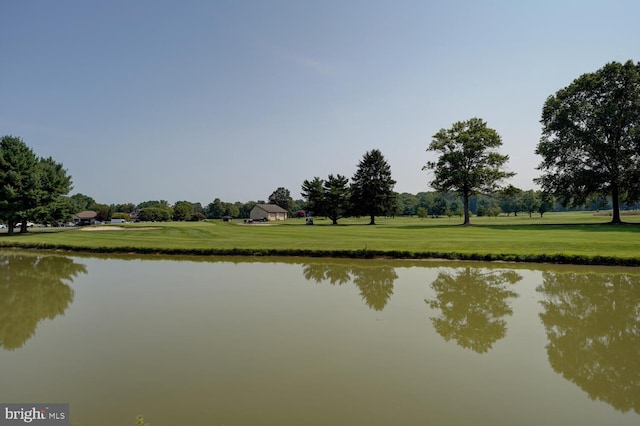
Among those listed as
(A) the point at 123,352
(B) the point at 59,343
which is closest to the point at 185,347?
(A) the point at 123,352

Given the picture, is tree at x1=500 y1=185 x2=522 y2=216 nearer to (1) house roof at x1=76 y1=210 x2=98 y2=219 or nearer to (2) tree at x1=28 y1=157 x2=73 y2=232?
(2) tree at x1=28 y1=157 x2=73 y2=232

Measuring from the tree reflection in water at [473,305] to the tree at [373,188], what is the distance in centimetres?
4411

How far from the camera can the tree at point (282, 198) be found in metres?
134

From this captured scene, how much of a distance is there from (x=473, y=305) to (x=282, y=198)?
429 feet

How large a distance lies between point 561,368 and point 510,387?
5.12 feet

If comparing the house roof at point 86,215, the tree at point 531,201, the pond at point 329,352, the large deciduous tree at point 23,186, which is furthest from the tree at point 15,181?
the tree at point 531,201

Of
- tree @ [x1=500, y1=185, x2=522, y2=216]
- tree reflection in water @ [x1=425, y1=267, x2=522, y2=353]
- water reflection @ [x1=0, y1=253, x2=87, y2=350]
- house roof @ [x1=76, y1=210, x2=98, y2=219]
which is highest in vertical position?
tree @ [x1=500, y1=185, x2=522, y2=216]

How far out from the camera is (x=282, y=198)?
140250 mm

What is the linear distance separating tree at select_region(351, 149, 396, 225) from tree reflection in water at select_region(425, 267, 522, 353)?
1737 inches

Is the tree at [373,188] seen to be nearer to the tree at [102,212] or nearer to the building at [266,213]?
Result: the building at [266,213]

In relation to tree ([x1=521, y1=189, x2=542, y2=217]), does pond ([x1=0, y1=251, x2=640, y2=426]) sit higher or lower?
lower

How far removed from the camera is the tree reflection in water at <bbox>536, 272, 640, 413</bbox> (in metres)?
5.89

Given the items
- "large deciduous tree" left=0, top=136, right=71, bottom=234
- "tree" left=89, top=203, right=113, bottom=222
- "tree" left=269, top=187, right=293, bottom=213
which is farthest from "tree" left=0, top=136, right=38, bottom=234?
"tree" left=269, top=187, right=293, bottom=213

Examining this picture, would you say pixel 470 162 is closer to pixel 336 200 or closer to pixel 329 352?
pixel 336 200
